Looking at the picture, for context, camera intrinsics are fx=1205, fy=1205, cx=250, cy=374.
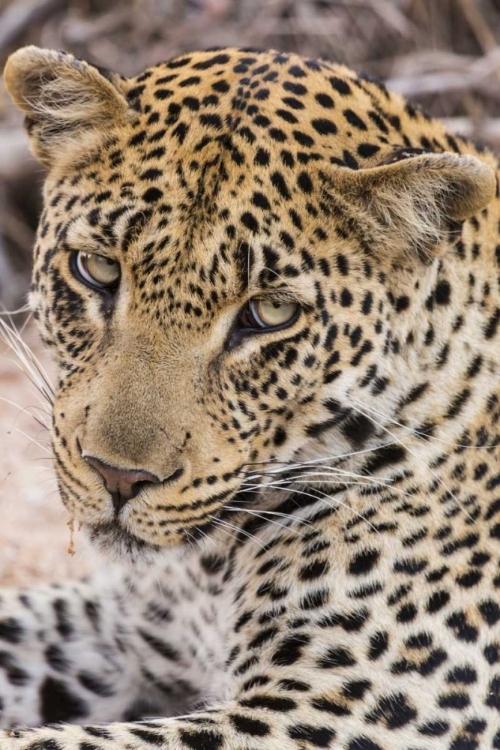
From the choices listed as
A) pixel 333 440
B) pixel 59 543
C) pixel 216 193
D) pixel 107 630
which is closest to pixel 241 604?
pixel 333 440

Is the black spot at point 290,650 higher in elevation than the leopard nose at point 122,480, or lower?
lower

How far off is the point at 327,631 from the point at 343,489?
494 mm

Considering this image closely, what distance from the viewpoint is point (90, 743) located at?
3844 millimetres

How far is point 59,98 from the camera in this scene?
424cm

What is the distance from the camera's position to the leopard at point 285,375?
371 cm

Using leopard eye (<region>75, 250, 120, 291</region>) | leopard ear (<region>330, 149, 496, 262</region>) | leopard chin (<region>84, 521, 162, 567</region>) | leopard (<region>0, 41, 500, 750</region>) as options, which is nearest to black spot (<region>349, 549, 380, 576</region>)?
leopard (<region>0, 41, 500, 750</region>)

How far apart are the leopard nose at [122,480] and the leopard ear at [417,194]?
1.06 metres

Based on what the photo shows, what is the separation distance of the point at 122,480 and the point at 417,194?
1265 mm

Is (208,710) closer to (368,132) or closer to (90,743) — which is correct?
(90,743)

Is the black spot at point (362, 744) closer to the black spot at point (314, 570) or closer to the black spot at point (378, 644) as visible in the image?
the black spot at point (378, 644)

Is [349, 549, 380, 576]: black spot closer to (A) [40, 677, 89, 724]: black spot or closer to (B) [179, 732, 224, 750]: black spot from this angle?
(B) [179, 732, 224, 750]: black spot

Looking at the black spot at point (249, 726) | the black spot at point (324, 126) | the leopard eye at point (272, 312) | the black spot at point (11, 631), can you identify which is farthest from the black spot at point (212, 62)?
the black spot at point (11, 631)

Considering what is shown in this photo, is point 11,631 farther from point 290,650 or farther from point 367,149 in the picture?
point 367,149

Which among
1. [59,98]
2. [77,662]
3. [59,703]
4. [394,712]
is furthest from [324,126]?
[59,703]
